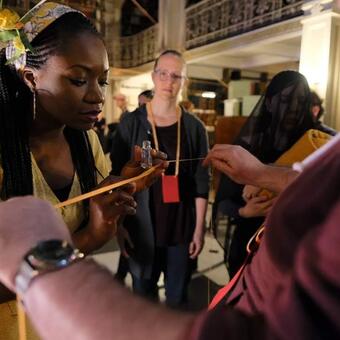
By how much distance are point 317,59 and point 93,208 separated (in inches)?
202

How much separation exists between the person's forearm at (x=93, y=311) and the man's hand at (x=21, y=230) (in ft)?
0.15

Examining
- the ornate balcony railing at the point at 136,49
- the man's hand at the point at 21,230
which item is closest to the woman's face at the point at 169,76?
the man's hand at the point at 21,230

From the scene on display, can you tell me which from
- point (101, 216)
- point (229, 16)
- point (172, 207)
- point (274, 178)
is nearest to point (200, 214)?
point (172, 207)

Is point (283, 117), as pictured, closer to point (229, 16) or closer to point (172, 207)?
point (172, 207)

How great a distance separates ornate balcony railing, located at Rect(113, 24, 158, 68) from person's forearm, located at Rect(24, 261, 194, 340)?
33.8ft

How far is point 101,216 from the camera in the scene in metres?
0.94

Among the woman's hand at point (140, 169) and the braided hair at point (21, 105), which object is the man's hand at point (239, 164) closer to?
the woman's hand at point (140, 169)

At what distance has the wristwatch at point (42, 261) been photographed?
1.29 ft

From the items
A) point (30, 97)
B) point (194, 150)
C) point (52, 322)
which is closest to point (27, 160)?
point (30, 97)

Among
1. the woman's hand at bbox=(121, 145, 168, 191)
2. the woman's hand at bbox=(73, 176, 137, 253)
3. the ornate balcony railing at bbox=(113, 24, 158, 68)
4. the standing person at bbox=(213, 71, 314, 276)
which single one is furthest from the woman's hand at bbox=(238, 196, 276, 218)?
the ornate balcony railing at bbox=(113, 24, 158, 68)

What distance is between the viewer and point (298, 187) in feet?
1.24

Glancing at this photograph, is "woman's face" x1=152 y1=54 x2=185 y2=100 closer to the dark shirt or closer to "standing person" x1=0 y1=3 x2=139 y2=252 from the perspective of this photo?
the dark shirt

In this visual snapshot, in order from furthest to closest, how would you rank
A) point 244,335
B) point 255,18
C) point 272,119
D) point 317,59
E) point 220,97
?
point 220,97 < point 255,18 < point 317,59 < point 272,119 < point 244,335

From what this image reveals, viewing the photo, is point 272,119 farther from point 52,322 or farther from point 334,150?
point 52,322
